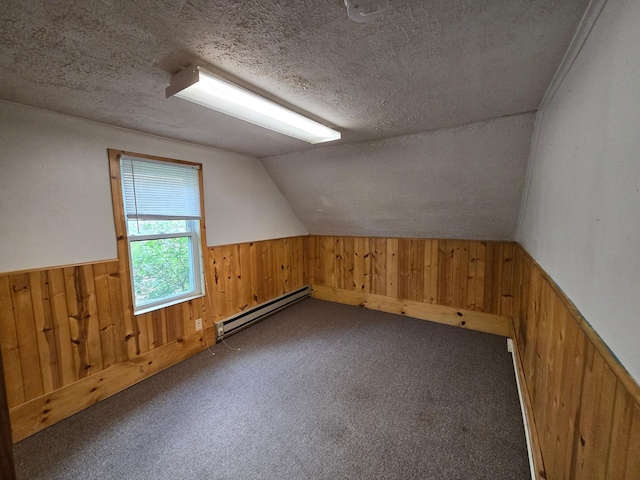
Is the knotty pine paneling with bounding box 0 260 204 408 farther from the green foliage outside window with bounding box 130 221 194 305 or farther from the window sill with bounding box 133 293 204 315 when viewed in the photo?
the green foliage outside window with bounding box 130 221 194 305

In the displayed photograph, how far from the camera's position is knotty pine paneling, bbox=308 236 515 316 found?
3.01 meters

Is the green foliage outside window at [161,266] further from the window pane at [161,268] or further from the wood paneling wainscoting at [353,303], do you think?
the wood paneling wainscoting at [353,303]

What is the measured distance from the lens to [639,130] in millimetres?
616

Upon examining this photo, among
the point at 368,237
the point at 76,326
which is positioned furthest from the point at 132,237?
the point at 368,237

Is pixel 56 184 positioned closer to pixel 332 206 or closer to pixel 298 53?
pixel 298 53

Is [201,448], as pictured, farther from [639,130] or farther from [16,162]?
[639,130]

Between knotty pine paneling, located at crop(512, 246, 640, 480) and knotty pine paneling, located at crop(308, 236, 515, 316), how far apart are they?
1.46m

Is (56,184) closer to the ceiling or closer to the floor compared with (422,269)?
closer to the ceiling

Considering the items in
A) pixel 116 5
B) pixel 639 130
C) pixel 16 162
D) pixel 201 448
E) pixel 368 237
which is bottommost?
pixel 201 448

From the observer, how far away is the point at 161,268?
250 centimetres

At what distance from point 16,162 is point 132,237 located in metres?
0.81

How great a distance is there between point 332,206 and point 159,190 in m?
1.99

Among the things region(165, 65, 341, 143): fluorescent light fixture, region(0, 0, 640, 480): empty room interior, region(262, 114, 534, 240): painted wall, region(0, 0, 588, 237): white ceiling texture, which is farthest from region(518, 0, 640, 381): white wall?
region(165, 65, 341, 143): fluorescent light fixture

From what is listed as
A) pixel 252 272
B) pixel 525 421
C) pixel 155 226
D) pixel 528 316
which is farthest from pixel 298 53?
pixel 252 272
